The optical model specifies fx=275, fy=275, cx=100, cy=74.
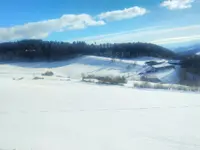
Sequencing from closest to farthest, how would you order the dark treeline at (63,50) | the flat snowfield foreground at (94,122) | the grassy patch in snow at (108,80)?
the flat snowfield foreground at (94,122)
the grassy patch in snow at (108,80)
the dark treeline at (63,50)

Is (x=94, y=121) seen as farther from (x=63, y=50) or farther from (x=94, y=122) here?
(x=63, y=50)

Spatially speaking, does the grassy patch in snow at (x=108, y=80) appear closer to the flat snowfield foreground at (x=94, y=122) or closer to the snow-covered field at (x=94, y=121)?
the snow-covered field at (x=94, y=121)

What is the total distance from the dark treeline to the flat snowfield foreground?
27.8m

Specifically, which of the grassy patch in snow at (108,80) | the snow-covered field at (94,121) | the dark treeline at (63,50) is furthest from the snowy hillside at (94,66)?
the snow-covered field at (94,121)

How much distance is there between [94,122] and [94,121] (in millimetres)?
110

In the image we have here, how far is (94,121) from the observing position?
7391 mm

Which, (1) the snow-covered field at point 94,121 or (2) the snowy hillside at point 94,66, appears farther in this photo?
(2) the snowy hillside at point 94,66

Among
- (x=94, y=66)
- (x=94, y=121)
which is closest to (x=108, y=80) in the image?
(x=94, y=121)

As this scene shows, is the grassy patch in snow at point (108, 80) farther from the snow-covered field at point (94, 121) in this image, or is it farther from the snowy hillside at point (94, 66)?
the snowy hillside at point (94, 66)

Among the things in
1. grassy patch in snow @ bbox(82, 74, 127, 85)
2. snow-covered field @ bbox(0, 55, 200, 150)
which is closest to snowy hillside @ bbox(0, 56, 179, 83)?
grassy patch in snow @ bbox(82, 74, 127, 85)

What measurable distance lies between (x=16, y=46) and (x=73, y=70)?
1105cm

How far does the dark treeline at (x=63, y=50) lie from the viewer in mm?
39500

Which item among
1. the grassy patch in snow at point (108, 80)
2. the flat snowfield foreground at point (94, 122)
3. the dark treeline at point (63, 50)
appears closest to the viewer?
the flat snowfield foreground at point (94, 122)

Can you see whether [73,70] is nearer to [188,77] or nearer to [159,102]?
[188,77]
